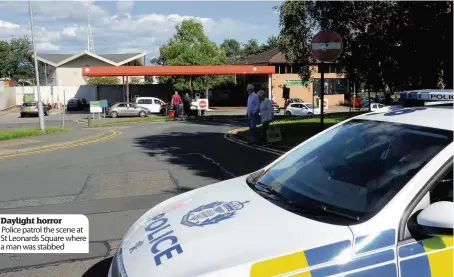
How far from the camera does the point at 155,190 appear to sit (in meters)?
7.66

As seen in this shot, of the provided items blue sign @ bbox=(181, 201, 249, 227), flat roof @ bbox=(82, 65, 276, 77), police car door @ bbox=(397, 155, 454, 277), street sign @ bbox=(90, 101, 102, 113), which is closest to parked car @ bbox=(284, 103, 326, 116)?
flat roof @ bbox=(82, 65, 276, 77)

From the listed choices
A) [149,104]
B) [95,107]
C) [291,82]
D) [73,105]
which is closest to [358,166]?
[95,107]

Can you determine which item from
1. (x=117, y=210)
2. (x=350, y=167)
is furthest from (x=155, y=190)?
(x=350, y=167)

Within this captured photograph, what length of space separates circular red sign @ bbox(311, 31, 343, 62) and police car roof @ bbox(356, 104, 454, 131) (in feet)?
16.7

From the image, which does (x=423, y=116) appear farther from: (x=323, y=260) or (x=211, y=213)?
(x=211, y=213)

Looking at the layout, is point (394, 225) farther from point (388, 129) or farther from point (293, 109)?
point (293, 109)

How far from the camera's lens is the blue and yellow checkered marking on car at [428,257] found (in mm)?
2199

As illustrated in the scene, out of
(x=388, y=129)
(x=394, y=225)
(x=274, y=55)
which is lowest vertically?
(x=394, y=225)

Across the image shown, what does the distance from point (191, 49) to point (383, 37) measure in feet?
125

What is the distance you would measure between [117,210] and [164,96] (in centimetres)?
4484

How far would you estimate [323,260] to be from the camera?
217cm

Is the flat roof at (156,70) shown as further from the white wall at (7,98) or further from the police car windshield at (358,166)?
the police car windshield at (358,166)

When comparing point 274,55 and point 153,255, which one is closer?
point 153,255

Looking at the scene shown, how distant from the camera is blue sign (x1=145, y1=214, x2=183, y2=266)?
7.84ft
